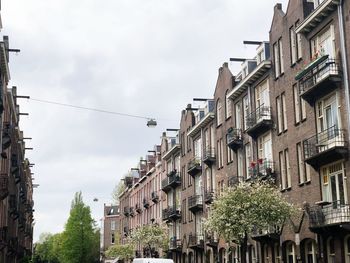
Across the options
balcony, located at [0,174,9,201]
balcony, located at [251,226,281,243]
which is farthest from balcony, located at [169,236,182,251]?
balcony, located at [251,226,281,243]

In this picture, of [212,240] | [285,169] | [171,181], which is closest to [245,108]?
[285,169]

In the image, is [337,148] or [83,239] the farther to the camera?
[83,239]

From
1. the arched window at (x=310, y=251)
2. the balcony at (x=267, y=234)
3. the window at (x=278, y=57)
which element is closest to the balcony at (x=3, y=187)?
the balcony at (x=267, y=234)

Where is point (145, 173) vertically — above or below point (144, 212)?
above

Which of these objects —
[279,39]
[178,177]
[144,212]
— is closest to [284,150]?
[279,39]

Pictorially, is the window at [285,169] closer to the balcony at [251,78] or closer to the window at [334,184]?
the window at [334,184]

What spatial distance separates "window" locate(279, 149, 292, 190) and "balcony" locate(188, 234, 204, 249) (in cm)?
1741

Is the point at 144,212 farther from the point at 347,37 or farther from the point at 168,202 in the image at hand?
the point at 347,37

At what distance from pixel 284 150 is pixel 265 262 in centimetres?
767

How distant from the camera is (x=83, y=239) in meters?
92.8

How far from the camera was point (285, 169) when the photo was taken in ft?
111

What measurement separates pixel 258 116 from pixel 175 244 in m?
26.1

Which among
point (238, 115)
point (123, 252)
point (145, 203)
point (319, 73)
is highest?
point (238, 115)

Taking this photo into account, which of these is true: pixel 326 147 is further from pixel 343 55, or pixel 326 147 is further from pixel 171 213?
pixel 171 213
